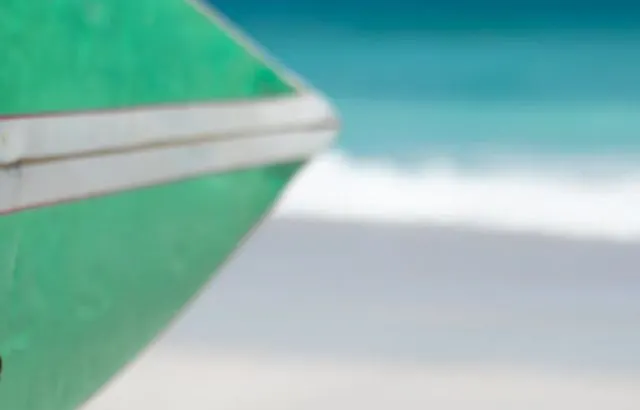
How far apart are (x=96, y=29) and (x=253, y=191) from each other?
0.35m

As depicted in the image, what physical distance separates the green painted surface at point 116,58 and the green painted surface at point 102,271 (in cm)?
10

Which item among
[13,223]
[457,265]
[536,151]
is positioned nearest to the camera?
[13,223]

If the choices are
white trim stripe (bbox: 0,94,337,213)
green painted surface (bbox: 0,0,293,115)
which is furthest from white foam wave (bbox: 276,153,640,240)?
green painted surface (bbox: 0,0,293,115)

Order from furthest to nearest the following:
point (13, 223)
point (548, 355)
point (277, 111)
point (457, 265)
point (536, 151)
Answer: point (536, 151) < point (457, 265) < point (548, 355) < point (277, 111) < point (13, 223)

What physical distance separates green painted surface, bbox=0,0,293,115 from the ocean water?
158 cm

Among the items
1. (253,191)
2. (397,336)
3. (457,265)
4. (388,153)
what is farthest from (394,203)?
(253,191)

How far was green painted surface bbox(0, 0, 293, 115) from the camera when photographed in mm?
823

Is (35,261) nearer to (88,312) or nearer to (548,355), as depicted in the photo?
(88,312)

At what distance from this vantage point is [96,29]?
919mm

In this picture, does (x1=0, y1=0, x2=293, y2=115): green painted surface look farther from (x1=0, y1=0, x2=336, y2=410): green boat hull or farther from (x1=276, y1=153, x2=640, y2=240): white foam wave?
(x1=276, y1=153, x2=640, y2=240): white foam wave

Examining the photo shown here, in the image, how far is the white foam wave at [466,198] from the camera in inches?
101

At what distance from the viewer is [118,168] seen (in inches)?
36.1

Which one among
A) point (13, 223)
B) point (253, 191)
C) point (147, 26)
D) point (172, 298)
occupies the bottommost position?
point (172, 298)

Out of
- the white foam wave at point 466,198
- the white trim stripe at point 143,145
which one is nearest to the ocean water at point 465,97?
the white foam wave at point 466,198
